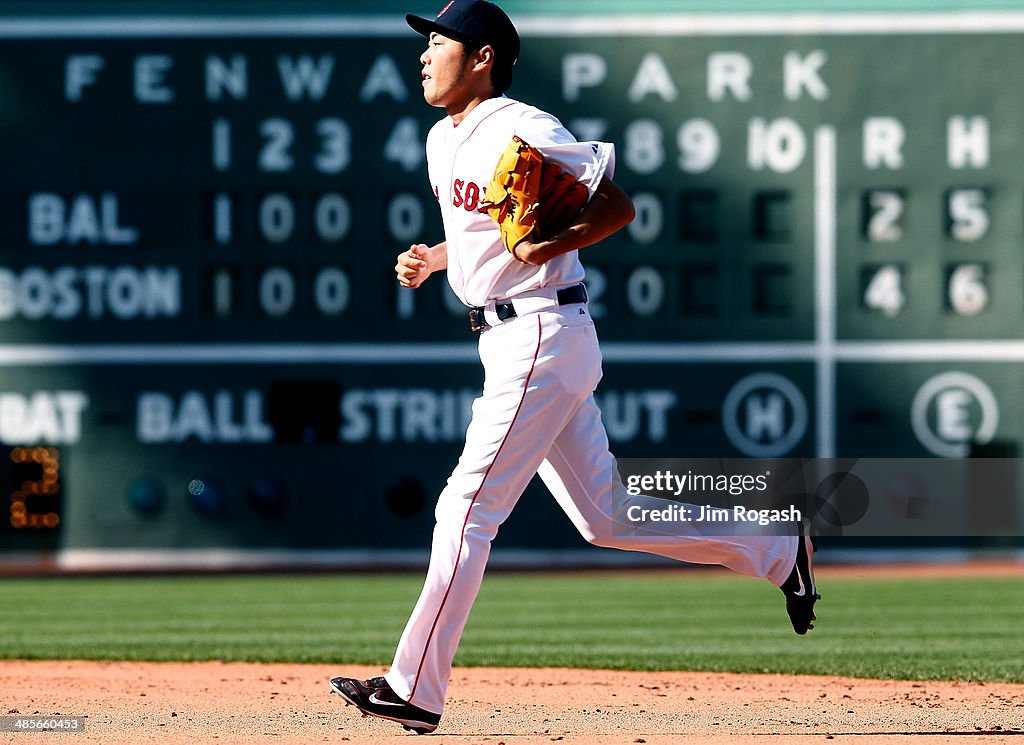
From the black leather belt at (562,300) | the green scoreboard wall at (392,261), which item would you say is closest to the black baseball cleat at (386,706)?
the black leather belt at (562,300)

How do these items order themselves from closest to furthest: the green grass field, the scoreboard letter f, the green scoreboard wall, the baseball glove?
Answer: the baseball glove < the green grass field < the green scoreboard wall < the scoreboard letter f

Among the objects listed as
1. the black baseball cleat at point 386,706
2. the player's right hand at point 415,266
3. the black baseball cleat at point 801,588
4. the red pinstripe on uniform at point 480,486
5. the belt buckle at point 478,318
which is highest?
the player's right hand at point 415,266

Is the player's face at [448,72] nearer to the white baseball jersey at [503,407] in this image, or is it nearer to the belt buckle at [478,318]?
the white baseball jersey at [503,407]

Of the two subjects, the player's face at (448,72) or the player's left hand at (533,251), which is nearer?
the player's left hand at (533,251)

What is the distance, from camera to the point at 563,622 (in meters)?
9.66

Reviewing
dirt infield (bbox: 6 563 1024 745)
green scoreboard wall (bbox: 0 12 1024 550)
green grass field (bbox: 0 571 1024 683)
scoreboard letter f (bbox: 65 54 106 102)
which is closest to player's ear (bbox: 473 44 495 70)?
dirt infield (bbox: 6 563 1024 745)

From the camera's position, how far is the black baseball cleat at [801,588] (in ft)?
14.7

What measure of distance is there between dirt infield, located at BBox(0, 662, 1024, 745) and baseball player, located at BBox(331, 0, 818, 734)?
32 cm

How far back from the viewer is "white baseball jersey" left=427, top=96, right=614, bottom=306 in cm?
407

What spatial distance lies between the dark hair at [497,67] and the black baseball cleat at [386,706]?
1475 millimetres

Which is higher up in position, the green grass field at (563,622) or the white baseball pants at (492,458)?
the white baseball pants at (492,458)

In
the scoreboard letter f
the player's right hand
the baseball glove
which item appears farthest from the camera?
the scoreboard letter f

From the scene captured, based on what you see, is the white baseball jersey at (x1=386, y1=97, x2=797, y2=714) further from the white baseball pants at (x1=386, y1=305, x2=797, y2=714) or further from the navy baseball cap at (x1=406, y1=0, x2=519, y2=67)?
the navy baseball cap at (x1=406, y1=0, x2=519, y2=67)

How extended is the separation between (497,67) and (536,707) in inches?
75.9
